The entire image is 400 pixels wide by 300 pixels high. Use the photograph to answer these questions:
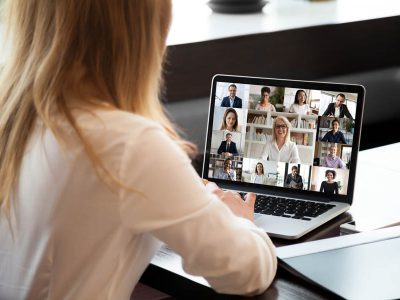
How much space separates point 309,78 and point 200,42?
620 mm

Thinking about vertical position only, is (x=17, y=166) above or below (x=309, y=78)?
below

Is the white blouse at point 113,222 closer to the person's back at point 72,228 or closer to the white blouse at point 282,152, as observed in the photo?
the person's back at point 72,228

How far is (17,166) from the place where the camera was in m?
1.26

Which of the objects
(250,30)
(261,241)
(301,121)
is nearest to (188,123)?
(250,30)

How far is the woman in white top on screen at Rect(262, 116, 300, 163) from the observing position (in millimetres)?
1743

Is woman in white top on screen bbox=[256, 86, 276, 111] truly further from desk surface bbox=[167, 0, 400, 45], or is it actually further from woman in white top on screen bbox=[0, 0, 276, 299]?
desk surface bbox=[167, 0, 400, 45]

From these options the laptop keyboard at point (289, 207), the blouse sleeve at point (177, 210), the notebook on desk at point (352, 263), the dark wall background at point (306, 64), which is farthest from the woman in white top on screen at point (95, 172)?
the dark wall background at point (306, 64)

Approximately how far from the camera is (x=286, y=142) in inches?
68.7

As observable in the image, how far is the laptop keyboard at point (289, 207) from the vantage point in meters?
1.66

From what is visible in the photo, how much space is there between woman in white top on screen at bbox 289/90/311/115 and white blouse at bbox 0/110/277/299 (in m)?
0.52

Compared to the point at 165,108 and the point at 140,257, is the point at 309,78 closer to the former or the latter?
the point at 165,108

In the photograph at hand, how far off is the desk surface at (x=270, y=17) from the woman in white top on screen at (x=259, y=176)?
39.2 inches

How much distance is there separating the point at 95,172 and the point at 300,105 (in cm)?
71

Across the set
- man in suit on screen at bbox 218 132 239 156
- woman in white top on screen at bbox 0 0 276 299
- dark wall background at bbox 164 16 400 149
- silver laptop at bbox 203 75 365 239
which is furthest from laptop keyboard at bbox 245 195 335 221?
dark wall background at bbox 164 16 400 149
